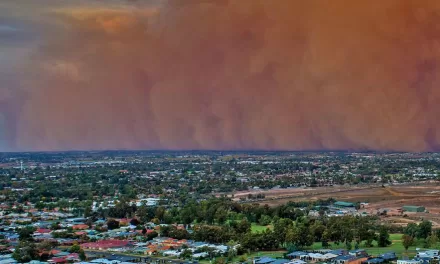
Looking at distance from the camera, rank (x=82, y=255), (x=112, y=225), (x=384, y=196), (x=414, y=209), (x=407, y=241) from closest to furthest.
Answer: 1. (x=82, y=255)
2. (x=407, y=241)
3. (x=112, y=225)
4. (x=414, y=209)
5. (x=384, y=196)

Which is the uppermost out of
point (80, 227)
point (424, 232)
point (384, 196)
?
point (384, 196)

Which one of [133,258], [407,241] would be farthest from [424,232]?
[133,258]

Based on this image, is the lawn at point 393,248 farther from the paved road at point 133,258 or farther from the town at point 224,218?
the paved road at point 133,258

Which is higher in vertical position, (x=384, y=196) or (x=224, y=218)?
(x=384, y=196)

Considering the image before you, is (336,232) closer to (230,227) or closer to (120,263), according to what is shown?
(230,227)

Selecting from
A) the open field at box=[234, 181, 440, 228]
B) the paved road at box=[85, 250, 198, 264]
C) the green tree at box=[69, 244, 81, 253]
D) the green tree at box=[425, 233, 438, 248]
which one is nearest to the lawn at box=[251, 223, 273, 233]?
the paved road at box=[85, 250, 198, 264]

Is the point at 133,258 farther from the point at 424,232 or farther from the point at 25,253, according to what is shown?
the point at 424,232

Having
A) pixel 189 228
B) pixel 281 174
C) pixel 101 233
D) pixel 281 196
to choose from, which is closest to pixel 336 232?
pixel 189 228

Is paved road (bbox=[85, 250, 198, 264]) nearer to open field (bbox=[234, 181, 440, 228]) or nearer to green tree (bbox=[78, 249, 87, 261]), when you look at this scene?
green tree (bbox=[78, 249, 87, 261])
